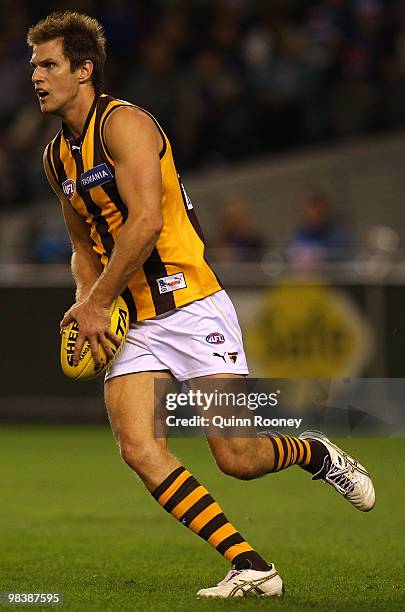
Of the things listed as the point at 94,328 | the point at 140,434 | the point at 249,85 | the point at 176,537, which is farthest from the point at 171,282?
the point at 249,85

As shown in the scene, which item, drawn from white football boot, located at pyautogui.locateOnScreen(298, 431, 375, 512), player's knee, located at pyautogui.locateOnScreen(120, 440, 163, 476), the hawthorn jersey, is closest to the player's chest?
the hawthorn jersey

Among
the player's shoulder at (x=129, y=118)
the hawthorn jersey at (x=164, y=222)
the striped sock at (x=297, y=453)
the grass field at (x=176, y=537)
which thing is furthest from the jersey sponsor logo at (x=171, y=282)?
the grass field at (x=176, y=537)

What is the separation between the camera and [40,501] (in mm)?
8406

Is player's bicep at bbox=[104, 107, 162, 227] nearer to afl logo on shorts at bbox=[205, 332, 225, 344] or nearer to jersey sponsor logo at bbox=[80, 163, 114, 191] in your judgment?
jersey sponsor logo at bbox=[80, 163, 114, 191]

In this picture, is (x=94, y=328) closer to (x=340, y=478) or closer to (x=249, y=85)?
(x=340, y=478)

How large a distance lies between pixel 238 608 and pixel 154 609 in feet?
1.06

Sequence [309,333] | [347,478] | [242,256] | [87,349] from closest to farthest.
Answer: [87,349], [347,478], [309,333], [242,256]

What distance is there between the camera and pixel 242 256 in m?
12.1

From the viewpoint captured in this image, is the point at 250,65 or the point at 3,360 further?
the point at 250,65

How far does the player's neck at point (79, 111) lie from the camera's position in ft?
18.1

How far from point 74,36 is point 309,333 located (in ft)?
21.0

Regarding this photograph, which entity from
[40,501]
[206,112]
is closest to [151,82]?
[206,112]

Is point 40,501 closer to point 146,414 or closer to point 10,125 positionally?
point 146,414

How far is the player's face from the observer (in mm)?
5461
